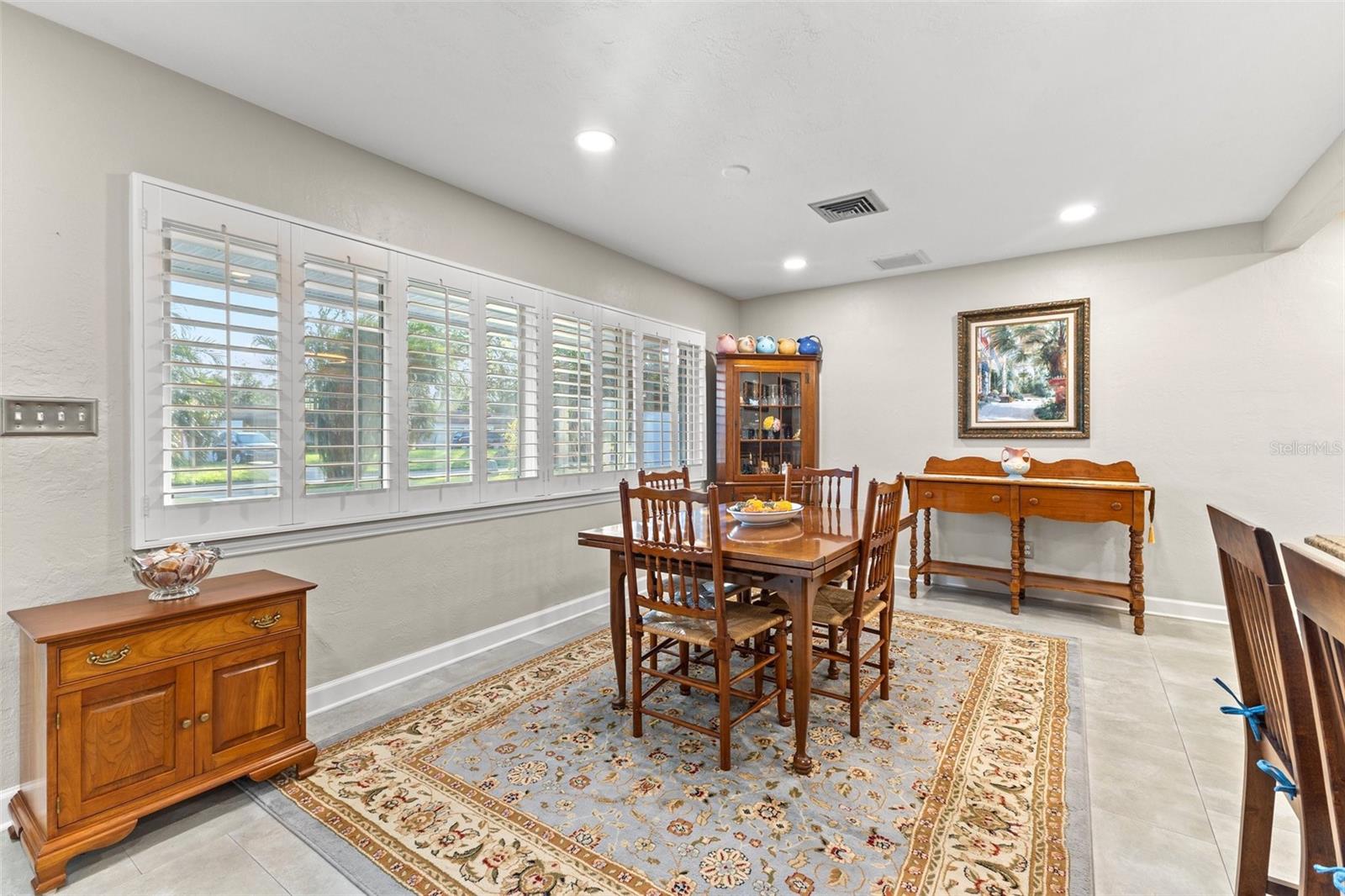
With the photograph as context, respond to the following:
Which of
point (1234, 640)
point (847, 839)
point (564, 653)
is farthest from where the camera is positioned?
point (564, 653)

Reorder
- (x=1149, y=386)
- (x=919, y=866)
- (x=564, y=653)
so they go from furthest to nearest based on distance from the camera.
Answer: (x=1149, y=386) → (x=564, y=653) → (x=919, y=866)

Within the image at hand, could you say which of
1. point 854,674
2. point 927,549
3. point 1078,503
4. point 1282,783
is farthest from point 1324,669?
point 927,549

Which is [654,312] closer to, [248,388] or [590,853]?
[248,388]

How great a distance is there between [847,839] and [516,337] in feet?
9.65

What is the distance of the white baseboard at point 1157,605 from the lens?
3.92 meters

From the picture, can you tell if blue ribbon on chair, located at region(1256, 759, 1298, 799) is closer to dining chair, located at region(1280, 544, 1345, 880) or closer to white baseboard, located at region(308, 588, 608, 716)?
dining chair, located at region(1280, 544, 1345, 880)

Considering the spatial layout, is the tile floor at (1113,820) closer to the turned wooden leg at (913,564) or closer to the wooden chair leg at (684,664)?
the wooden chair leg at (684,664)

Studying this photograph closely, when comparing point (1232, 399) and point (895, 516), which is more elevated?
point (1232, 399)

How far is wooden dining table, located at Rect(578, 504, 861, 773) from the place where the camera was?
2.15 meters

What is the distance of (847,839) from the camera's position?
5.93 ft

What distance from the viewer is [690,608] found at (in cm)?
231

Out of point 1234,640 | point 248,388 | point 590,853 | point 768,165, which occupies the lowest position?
point 590,853

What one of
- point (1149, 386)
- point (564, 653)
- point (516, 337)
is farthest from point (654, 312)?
point (1149, 386)

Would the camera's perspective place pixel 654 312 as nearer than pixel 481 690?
No
